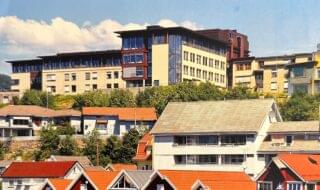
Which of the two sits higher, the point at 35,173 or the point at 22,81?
the point at 22,81

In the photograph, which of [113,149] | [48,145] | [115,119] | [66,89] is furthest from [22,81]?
[113,149]

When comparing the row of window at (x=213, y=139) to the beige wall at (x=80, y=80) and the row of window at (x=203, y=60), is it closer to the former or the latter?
the row of window at (x=203, y=60)

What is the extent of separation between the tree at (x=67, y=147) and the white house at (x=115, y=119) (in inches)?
180

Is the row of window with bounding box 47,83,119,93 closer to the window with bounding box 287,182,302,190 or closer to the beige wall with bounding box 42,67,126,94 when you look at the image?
the beige wall with bounding box 42,67,126,94

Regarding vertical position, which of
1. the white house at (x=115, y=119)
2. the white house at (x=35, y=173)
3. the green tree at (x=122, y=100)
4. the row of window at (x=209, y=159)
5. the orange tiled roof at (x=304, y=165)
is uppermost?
the green tree at (x=122, y=100)

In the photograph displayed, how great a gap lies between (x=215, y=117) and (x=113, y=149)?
911 centimetres

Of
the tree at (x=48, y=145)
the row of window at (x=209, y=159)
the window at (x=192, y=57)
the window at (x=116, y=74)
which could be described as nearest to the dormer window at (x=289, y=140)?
the row of window at (x=209, y=159)

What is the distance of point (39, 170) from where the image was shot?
40906 millimetres

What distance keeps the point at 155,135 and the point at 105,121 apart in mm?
Answer: 14774

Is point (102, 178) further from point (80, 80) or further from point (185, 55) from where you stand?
point (80, 80)

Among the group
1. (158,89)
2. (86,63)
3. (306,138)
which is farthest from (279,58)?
(306,138)

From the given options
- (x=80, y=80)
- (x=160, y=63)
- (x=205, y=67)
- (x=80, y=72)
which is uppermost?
(x=160, y=63)

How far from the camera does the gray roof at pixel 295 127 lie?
39375mm

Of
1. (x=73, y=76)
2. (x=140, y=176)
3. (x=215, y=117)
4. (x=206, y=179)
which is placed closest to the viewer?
(x=206, y=179)
